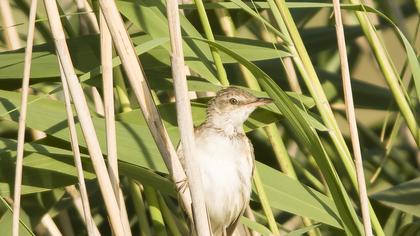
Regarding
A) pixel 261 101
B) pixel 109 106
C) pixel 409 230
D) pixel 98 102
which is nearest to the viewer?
pixel 109 106

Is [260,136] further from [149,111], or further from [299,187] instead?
[149,111]

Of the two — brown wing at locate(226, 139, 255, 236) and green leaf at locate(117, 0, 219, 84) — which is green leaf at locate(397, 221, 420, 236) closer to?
brown wing at locate(226, 139, 255, 236)

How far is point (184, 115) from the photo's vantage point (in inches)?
92.6

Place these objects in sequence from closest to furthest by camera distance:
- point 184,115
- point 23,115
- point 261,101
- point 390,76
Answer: point 184,115
point 23,115
point 390,76
point 261,101

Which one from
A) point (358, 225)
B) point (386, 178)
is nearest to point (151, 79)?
point (358, 225)

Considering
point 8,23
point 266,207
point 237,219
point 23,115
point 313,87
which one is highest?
point 8,23

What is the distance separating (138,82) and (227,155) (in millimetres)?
920

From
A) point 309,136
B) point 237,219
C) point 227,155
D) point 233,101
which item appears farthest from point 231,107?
point 309,136

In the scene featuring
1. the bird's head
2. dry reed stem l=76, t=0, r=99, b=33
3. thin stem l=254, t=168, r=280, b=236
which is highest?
dry reed stem l=76, t=0, r=99, b=33

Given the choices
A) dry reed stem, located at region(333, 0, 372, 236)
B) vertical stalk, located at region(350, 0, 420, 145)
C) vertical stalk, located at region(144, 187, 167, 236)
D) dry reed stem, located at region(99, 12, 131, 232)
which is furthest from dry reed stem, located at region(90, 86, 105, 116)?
dry reed stem, located at region(333, 0, 372, 236)

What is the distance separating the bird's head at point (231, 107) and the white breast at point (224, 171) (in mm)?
70

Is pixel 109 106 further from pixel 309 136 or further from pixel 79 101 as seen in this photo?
pixel 309 136

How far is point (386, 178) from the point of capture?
4.41 metres

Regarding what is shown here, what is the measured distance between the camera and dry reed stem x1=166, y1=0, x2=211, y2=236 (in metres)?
2.33
